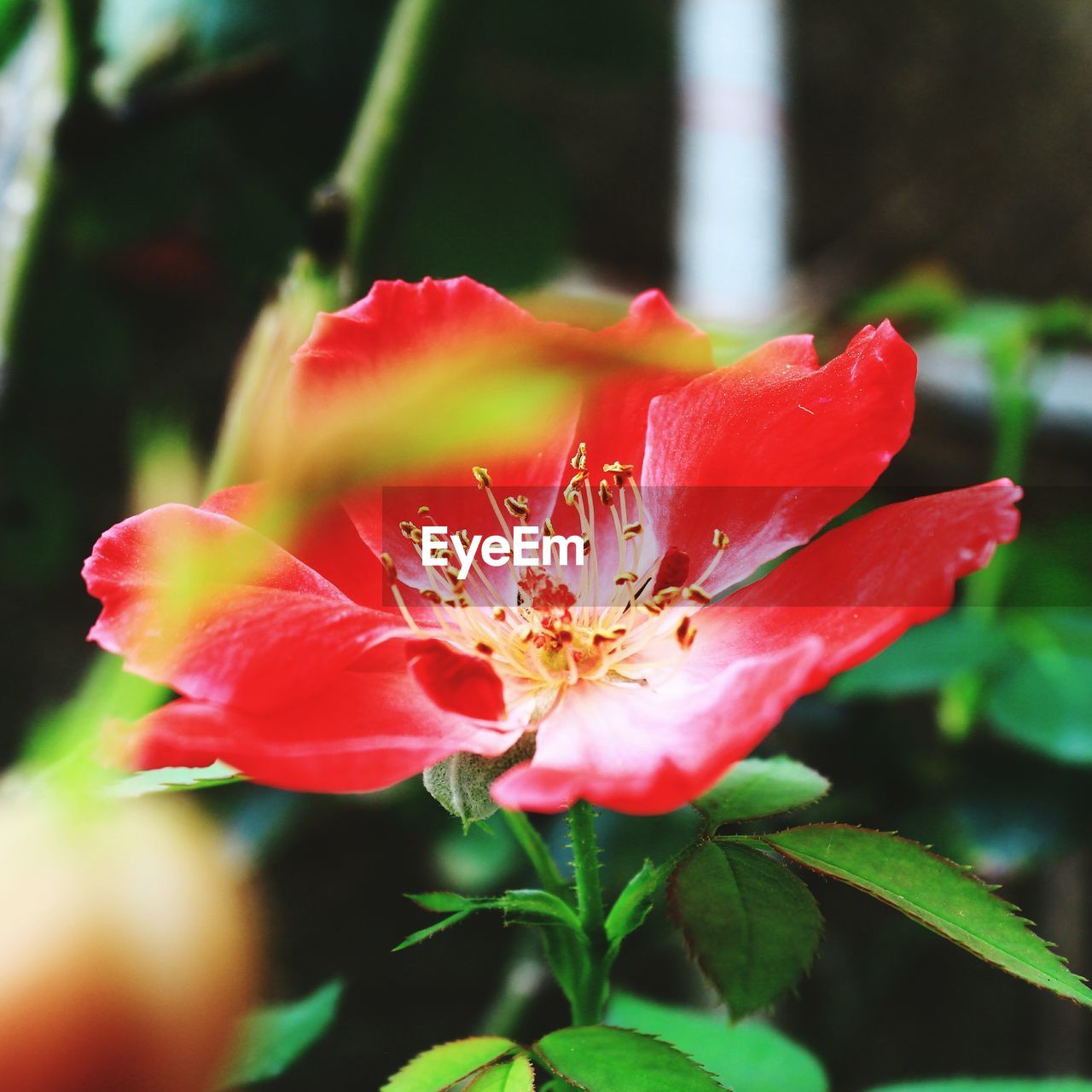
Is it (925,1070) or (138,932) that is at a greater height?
(138,932)

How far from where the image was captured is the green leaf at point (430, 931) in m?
0.24

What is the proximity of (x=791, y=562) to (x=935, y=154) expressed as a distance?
1562 mm

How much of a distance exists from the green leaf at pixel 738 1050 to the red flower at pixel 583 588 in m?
0.15

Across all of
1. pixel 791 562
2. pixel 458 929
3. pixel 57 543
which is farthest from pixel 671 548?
pixel 458 929

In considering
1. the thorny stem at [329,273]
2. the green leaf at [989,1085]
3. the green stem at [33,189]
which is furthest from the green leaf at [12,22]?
the green leaf at [989,1085]

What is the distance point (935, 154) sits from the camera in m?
1.64

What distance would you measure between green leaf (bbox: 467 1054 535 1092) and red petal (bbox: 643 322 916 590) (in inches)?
5.4

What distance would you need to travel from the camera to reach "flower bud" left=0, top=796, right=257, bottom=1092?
0.77ft

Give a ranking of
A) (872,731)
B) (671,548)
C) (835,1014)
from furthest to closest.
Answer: (835,1014) → (872,731) → (671,548)

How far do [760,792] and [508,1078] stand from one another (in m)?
0.09

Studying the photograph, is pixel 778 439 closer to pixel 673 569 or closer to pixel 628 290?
pixel 673 569

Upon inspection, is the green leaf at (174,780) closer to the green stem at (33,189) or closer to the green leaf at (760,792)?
the green leaf at (760,792)

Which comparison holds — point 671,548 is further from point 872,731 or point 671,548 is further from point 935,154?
point 935,154

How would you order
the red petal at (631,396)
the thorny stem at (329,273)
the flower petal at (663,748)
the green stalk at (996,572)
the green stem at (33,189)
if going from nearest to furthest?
1. the flower petal at (663,748)
2. the red petal at (631,396)
3. the thorny stem at (329,273)
4. the green stem at (33,189)
5. the green stalk at (996,572)
